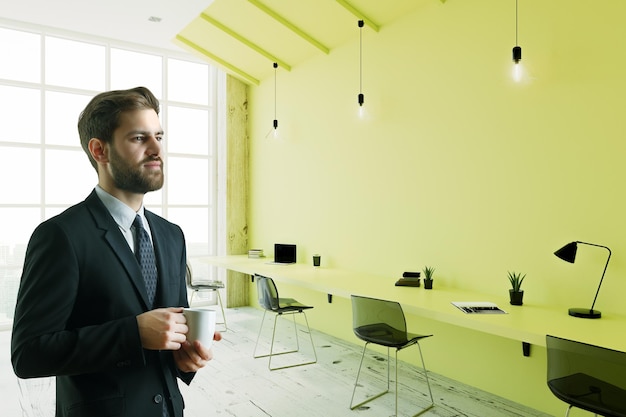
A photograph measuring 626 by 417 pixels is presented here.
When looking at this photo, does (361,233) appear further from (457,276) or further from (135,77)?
(135,77)

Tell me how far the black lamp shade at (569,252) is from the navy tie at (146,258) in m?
2.42

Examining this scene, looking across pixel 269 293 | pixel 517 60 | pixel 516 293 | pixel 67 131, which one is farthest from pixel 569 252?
pixel 67 131

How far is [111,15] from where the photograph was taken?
5.18m

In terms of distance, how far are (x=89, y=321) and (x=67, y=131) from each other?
5.60 metres

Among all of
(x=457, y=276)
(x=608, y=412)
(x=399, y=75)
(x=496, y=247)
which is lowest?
(x=608, y=412)

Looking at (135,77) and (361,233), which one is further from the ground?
(135,77)

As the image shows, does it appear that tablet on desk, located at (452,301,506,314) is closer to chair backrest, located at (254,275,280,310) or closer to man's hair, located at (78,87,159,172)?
chair backrest, located at (254,275,280,310)

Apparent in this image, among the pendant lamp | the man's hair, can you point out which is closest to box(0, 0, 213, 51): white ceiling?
the pendant lamp

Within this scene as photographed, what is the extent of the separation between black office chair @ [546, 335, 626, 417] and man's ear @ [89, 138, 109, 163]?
1887 mm

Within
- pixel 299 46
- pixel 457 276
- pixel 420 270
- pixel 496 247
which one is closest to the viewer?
pixel 496 247

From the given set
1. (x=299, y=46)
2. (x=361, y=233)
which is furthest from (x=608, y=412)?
(x=299, y=46)

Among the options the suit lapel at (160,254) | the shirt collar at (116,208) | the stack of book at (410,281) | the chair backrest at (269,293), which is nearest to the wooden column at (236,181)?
the chair backrest at (269,293)

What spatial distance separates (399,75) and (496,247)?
1690 millimetres

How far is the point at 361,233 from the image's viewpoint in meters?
4.58
